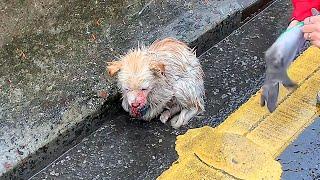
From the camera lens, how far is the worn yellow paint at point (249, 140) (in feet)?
12.4

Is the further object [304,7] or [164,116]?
[164,116]

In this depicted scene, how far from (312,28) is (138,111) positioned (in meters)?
1.25

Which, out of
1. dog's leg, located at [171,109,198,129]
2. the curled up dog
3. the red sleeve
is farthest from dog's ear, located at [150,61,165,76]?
the red sleeve

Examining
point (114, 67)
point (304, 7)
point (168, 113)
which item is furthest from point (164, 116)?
point (304, 7)

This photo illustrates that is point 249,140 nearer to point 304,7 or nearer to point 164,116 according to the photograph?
point 164,116

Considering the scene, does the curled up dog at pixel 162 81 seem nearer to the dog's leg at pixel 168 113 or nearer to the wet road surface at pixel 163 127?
the dog's leg at pixel 168 113

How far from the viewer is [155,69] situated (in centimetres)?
A: 413

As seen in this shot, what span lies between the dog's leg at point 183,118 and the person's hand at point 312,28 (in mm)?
1025

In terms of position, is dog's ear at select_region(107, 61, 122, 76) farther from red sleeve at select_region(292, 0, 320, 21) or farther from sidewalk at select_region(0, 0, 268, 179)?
red sleeve at select_region(292, 0, 320, 21)

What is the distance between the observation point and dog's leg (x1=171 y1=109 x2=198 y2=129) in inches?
165

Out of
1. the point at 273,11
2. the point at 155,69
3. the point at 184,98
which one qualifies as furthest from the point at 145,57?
the point at 273,11

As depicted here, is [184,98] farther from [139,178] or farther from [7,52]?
[7,52]

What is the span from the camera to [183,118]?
423 centimetres

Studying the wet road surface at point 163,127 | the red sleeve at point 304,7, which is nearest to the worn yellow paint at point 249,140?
the wet road surface at point 163,127
